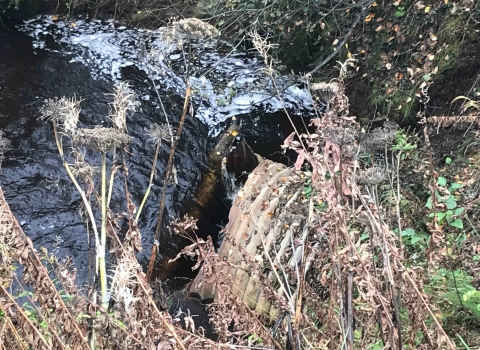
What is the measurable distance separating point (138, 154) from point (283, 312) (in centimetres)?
391

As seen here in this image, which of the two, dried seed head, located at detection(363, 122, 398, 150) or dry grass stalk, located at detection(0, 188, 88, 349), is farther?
dried seed head, located at detection(363, 122, 398, 150)

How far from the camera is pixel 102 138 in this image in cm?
193

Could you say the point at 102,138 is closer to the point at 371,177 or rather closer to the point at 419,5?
the point at 371,177

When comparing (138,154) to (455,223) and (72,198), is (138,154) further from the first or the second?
(455,223)

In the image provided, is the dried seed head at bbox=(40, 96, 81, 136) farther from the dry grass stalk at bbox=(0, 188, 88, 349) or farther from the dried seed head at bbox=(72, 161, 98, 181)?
the dry grass stalk at bbox=(0, 188, 88, 349)

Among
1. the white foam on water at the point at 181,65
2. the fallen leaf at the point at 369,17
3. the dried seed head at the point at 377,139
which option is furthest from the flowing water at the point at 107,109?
the dried seed head at the point at 377,139

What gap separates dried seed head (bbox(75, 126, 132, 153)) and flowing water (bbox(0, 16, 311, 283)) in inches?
67.0

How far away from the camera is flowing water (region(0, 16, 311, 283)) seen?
4551 millimetres

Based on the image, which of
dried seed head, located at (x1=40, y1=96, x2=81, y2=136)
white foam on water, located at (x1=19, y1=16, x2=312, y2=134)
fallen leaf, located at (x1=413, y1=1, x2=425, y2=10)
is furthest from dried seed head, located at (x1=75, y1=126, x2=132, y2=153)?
fallen leaf, located at (x1=413, y1=1, x2=425, y2=10)

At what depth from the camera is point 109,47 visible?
25.0 feet

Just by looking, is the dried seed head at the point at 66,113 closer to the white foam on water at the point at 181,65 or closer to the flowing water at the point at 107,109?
the flowing water at the point at 107,109

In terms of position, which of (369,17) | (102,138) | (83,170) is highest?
(369,17)

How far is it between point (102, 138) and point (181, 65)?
529cm

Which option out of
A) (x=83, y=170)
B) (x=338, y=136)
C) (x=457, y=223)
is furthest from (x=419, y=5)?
(x=83, y=170)
